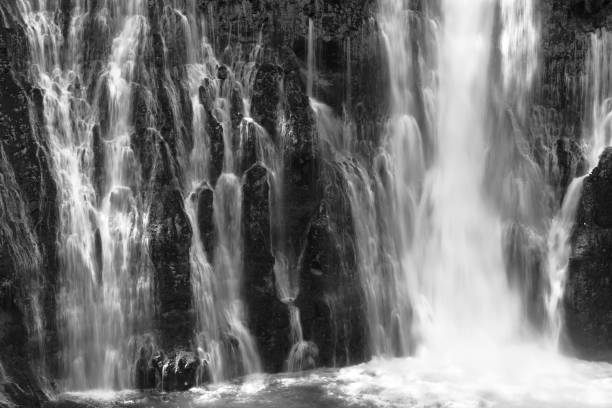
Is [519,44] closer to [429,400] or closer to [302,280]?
[302,280]

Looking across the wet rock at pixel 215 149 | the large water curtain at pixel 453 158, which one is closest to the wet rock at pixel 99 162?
the wet rock at pixel 215 149

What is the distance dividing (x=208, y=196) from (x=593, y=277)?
12966 millimetres

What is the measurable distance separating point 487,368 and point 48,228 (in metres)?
14.1

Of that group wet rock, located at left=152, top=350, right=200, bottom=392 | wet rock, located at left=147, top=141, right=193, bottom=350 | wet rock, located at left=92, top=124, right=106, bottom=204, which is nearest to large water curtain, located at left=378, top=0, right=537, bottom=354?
wet rock, located at left=147, top=141, right=193, bottom=350

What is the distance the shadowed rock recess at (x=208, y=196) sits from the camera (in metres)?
23.8

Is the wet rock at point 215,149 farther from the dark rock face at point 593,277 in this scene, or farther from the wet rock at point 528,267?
the dark rock face at point 593,277

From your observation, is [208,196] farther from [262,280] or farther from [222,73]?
[222,73]

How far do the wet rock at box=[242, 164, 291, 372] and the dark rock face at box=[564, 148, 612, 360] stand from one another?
9710 millimetres

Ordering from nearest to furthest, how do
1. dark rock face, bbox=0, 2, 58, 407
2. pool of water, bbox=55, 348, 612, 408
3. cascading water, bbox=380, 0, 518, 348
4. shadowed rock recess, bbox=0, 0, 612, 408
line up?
pool of water, bbox=55, 348, 612, 408 → dark rock face, bbox=0, 2, 58, 407 → shadowed rock recess, bbox=0, 0, 612, 408 → cascading water, bbox=380, 0, 518, 348

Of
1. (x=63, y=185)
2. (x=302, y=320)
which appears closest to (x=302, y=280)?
(x=302, y=320)

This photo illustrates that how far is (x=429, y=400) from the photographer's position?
74.9 feet

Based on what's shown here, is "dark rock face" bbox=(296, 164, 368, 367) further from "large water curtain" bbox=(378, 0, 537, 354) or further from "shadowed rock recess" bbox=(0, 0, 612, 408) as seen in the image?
"large water curtain" bbox=(378, 0, 537, 354)

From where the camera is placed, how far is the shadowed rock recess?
23797mm

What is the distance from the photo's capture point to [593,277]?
27.2 metres
